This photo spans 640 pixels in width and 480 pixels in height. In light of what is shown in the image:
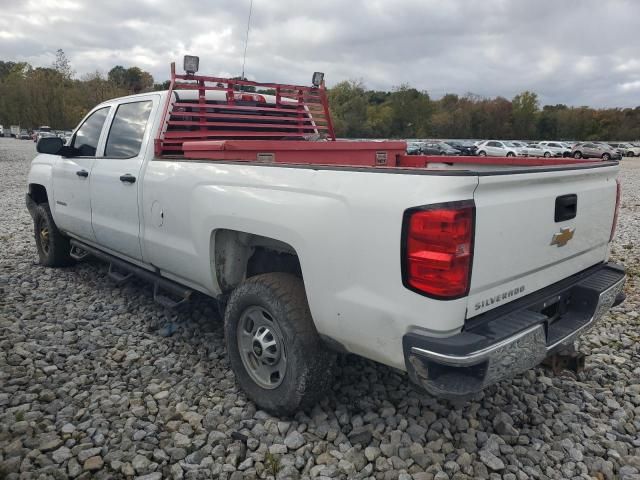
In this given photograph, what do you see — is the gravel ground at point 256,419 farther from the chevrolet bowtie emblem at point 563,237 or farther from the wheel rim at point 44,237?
the wheel rim at point 44,237

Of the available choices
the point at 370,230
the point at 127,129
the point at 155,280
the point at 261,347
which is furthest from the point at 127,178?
the point at 370,230

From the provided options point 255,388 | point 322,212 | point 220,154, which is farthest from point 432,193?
point 220,154

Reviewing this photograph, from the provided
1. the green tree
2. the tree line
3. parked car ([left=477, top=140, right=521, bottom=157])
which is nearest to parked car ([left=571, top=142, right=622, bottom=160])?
parked car ([left=477, top=140, right=521, bottom=157])

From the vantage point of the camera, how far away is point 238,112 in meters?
4.64

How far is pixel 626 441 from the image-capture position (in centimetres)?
288

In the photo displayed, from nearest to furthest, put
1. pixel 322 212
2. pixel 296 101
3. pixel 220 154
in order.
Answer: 1. pixel 322 212
2. pixel 220 154
3. pixel 296 101

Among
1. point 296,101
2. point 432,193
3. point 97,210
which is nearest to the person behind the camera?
point 432,193

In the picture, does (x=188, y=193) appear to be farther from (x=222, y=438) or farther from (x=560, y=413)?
(x=560, y=413)

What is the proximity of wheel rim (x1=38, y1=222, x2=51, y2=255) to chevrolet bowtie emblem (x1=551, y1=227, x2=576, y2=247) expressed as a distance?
5410mm

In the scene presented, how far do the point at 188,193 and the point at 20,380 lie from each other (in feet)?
5.49

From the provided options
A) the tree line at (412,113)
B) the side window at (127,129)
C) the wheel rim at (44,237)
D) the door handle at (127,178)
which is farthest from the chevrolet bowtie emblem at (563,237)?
the tree line at (412,113)

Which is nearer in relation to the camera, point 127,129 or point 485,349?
point 485,349

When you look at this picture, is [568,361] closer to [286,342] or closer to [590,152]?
Answer: [286,342]

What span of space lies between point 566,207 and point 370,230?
45.0 inches
